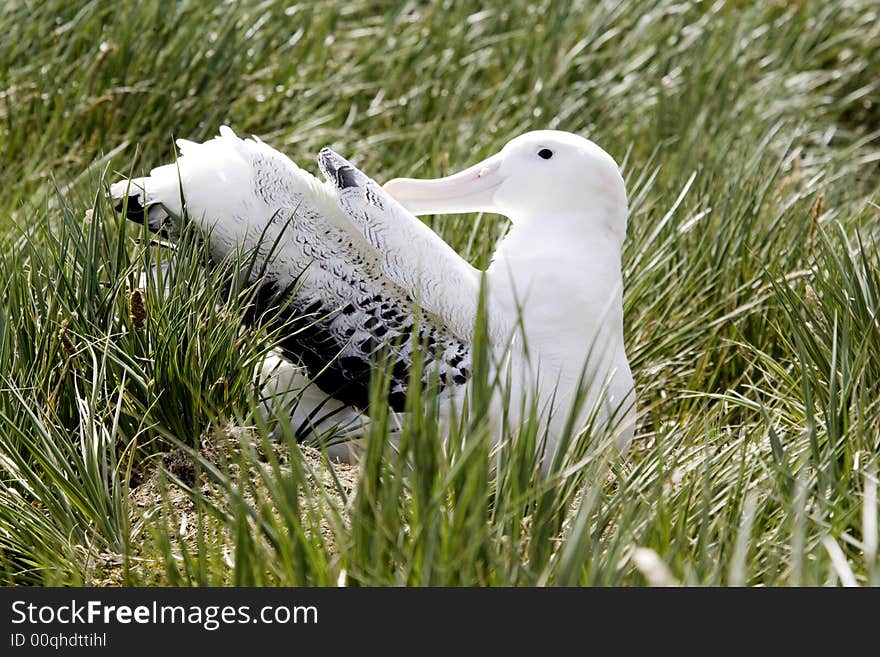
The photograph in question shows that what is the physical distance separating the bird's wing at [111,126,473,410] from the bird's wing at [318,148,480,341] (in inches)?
0.7

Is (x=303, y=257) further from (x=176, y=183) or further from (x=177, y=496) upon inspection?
(x=177, y=496)

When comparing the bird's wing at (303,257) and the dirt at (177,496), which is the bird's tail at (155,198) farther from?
the dirt at (177,496)

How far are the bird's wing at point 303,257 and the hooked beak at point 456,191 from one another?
1.17 feet

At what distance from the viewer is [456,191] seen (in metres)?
3.26

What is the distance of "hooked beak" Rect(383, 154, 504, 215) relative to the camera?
10.6 feet

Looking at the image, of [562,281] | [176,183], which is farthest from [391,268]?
[176,183]

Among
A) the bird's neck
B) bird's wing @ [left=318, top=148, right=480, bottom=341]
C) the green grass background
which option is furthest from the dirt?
the bird's neck

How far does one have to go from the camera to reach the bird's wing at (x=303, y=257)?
2.87 metres

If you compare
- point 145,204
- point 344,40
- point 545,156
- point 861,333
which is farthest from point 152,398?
point 344,40

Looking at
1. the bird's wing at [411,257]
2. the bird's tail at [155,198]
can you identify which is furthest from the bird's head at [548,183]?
the bird's tail at [155,198]

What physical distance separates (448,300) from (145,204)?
0.75 metres

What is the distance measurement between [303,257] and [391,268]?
239 mm
